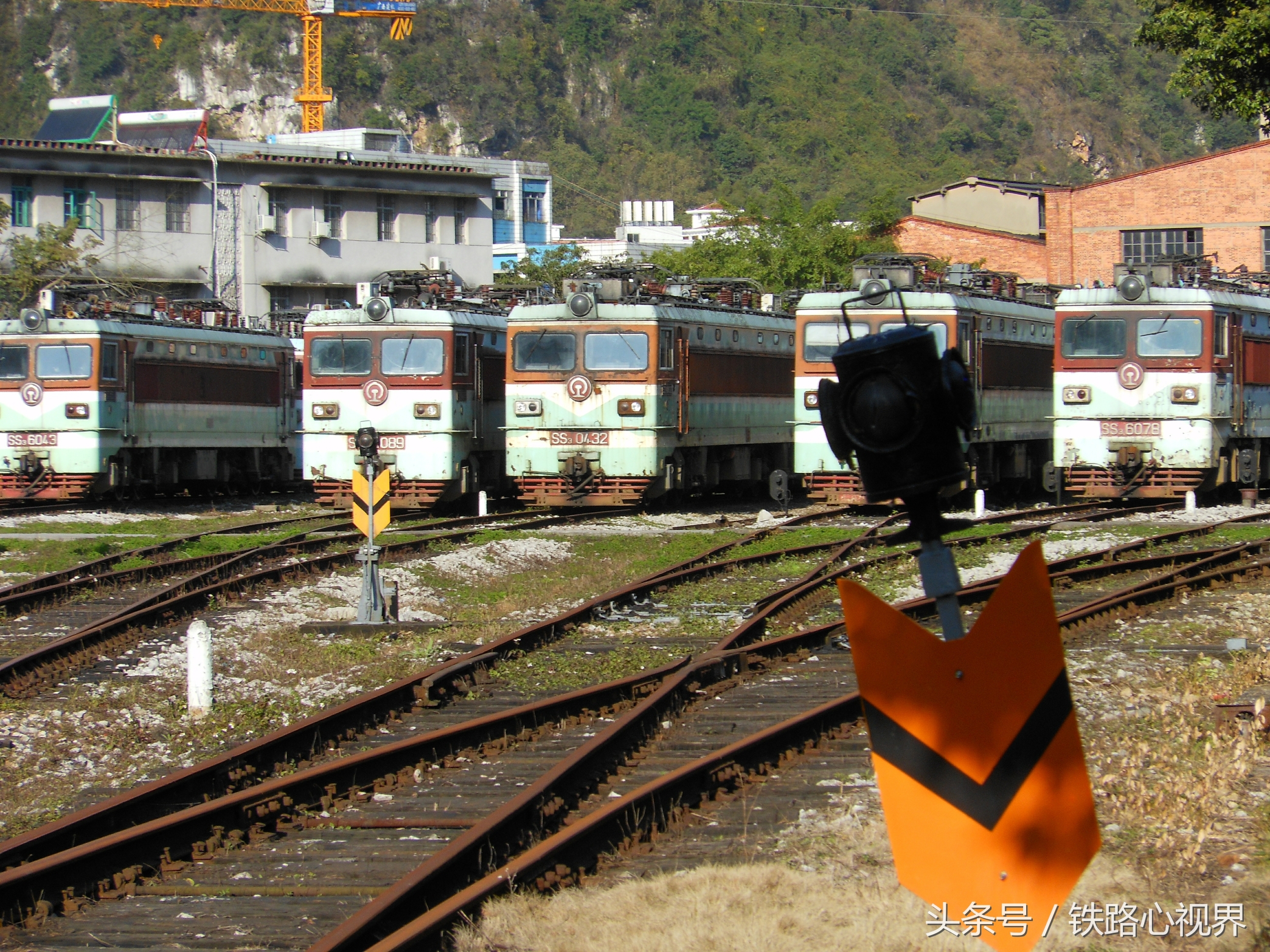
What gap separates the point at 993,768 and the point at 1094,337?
20.1 meters

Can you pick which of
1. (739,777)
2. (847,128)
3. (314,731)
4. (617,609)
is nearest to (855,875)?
(739,777)

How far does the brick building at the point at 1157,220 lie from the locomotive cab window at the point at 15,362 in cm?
3032

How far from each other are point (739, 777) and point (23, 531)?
16962 mm

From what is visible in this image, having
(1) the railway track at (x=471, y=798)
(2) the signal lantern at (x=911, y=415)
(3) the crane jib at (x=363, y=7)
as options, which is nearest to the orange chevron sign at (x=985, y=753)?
(2) the signal lantern at (x=911, y=415)

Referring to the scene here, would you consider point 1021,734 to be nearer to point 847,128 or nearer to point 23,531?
point 23,531

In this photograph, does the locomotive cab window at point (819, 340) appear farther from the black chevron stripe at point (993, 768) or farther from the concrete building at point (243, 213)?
the concrete building at point (243, 213)

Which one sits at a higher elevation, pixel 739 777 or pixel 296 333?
pixel 296 333

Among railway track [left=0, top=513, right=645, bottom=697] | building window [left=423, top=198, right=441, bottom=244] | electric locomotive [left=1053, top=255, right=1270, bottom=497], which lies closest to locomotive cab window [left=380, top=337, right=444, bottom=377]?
railway track [left=0, top=513, right=645, bottom=697]

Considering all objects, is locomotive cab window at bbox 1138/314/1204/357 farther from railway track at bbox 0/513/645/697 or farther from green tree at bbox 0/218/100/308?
green tree at bbox 0/218/100/308

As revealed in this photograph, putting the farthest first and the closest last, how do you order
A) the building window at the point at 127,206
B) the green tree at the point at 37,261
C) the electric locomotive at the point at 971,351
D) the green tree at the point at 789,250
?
the green tree at the point at 789,250 < the building window at the point at 127,206 < the green tree at the point at 37,261 < the electric locomotive at the point at 971,351

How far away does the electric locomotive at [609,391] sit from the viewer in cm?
2253

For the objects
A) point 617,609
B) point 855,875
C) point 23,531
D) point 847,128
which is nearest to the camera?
point 855,875

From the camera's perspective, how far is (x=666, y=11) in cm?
11481

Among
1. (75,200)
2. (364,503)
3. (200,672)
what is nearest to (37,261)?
(75,200)
